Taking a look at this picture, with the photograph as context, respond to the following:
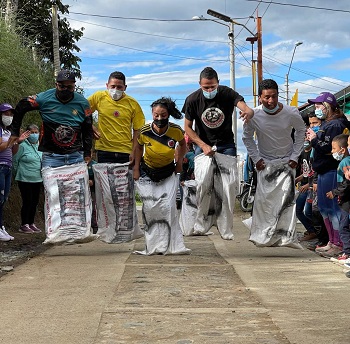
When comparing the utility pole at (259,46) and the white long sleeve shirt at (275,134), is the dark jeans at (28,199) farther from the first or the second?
the utility pole at (259,46)

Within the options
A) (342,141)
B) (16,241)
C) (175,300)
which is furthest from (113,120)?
(175,300)

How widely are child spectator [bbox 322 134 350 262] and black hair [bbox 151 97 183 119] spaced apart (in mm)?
1739

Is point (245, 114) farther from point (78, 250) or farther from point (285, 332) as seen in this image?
point (285, 332)

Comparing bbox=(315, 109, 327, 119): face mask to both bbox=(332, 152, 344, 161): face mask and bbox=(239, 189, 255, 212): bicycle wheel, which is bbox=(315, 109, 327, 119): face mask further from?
bbox=(239, 189, 255, 212): bicycle wheel

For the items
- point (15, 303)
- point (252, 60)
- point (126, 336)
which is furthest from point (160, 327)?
point (252, 60)

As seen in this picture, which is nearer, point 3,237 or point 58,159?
point 58,159

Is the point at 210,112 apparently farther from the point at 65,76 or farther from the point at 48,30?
the point at 48,30

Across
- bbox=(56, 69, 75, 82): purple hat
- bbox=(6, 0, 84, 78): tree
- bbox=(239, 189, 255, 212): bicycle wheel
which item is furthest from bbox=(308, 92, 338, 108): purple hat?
bbox=(6, 0, 84, 78): tree

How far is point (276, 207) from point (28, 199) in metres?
4.38

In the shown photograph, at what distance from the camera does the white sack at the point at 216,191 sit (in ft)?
28.1

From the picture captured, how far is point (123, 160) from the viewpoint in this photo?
360 inches

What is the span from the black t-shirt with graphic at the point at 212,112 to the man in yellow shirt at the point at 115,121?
835 millimetres

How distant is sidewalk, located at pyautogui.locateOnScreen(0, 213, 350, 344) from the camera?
4570mm

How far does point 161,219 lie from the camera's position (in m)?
8.45
